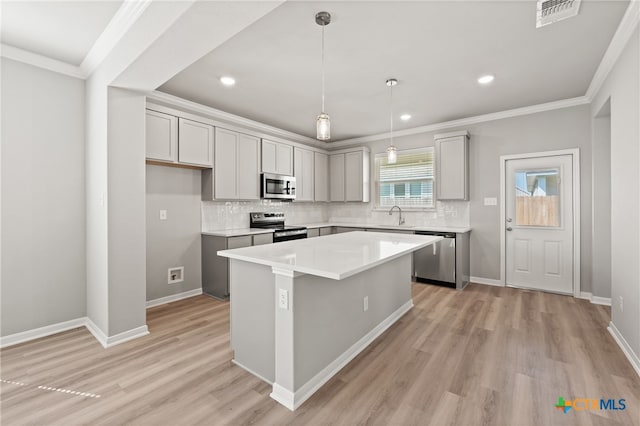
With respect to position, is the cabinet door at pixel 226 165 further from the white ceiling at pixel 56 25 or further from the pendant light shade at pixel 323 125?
the pendant light shade at pixel 323 125

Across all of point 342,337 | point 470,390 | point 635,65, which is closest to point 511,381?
point 470,390

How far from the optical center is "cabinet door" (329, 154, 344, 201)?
600 cm

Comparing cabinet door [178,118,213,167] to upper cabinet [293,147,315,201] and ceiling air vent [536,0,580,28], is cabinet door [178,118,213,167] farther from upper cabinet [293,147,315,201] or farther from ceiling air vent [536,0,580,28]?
ceiling air vent [536,0,580,28]

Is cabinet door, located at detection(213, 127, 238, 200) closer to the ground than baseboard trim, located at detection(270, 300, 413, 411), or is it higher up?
higher up

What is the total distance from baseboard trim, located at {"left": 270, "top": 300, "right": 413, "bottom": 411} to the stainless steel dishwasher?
191 centimetres

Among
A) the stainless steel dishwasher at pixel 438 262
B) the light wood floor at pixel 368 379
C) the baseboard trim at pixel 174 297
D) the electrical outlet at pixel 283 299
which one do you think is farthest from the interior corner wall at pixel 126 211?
the stainless steel dishwasher at pixel 438 262

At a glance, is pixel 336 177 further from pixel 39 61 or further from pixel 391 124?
pixel 39 61

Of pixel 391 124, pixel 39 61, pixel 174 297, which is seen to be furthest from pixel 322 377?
pixel 391 124

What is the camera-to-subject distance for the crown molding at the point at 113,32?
197 centimetres

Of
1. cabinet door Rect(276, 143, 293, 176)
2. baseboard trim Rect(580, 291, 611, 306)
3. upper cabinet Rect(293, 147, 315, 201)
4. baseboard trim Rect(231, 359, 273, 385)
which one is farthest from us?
upper cabinet Rect(293, 147, 315, 201)

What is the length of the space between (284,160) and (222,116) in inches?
49.2

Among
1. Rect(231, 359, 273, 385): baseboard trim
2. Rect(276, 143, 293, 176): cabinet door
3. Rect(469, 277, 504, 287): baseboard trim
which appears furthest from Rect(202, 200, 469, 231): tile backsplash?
Rect(231, 359, 273, 385): baseboard trim

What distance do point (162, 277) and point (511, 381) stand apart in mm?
3768

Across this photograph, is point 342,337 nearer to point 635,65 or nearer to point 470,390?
point 470,390
